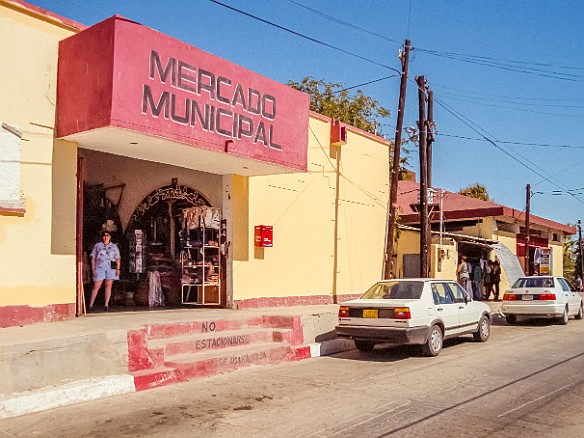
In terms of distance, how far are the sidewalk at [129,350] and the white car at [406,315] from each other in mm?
1148

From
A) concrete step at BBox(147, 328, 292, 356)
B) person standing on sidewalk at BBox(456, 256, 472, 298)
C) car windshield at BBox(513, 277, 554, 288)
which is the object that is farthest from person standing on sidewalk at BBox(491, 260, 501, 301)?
concrete step at BBox(147, 328, 292, 356)

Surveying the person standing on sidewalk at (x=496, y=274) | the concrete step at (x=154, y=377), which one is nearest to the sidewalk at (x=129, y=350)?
the concrete step at (x=154, y=377)

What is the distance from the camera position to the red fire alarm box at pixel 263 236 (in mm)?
14312

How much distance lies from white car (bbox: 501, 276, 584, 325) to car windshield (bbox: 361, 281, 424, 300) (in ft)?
24.4

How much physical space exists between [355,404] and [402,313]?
3.79 m

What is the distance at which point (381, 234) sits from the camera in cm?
1895

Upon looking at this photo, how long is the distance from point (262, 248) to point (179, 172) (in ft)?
9.27

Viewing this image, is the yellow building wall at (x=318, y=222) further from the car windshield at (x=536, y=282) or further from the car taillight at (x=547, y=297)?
the car taillight at (x=547, y=297)

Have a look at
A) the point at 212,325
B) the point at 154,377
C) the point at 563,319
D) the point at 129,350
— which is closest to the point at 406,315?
the point at 212,325

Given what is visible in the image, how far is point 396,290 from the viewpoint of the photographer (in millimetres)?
11648

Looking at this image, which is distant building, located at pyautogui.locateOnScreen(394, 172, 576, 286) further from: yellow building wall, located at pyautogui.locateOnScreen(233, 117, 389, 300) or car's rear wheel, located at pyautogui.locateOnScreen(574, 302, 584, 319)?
car's rear wheel, located at pyautogui.locateOnScreen(574, 302, 584, 319)

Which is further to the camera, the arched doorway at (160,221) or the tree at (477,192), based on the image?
the tree at (477,192)

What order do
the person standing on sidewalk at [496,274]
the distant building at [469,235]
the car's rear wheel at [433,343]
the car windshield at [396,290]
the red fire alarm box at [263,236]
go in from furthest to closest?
the person standing on sidewalk at [496,274]
the distant building at [469,235]
the red fire alarm box at [263,236]
the car windshield at [396,290]
the car's rear wheel at [433,343]

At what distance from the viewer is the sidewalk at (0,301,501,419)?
23.7ft
